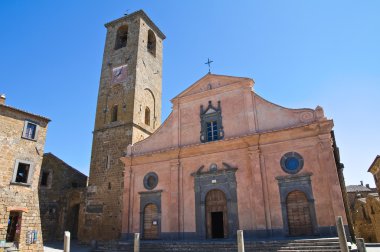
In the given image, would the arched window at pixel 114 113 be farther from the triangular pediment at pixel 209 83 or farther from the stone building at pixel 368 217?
the stone building at pixel 368 217

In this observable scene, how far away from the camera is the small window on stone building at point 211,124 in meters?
17.4

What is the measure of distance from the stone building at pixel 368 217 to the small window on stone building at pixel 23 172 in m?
30.8

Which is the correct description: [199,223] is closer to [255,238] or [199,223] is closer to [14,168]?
[255,238]

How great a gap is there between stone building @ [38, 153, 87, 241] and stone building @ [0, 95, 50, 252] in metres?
5.61

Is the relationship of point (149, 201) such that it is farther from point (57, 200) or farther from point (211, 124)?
point (57, 200)

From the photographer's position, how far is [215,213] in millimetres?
16281

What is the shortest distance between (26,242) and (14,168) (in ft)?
14.1

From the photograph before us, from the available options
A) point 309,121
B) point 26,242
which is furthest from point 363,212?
point 26,242

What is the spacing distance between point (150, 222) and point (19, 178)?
8491 mm

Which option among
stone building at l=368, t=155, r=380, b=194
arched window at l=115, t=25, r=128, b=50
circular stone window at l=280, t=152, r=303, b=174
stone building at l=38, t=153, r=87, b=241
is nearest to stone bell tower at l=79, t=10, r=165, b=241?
arched window at l=115, t=25, r=128, b=50

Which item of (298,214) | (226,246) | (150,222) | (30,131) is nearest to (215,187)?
(226,246)

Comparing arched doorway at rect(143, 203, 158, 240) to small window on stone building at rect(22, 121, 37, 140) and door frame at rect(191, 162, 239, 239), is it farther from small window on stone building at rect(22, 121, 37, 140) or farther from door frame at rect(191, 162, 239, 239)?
small window on stone building at rect(22, 121, 37, 140)

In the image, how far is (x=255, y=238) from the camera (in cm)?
1395

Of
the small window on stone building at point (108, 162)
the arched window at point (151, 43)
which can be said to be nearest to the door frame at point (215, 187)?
the small window on stone building at point (108, 162)
